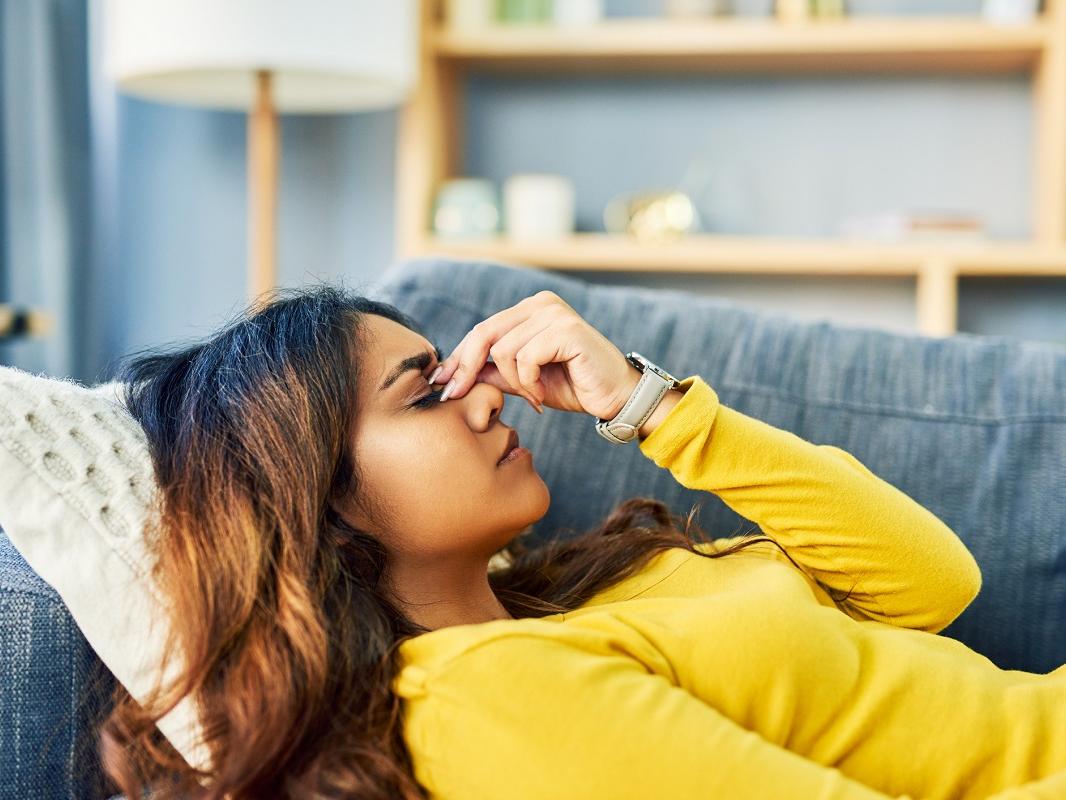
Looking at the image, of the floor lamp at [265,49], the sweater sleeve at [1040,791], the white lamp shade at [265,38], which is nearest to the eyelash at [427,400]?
the sweater sleeve at [1040,791]

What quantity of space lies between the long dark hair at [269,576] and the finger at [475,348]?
9cm

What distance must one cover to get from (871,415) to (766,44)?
1571mm

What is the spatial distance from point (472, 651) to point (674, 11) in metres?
2.34

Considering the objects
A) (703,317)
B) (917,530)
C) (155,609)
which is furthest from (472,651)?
(703,317)

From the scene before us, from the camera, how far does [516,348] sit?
108 cm

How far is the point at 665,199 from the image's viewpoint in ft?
9.52

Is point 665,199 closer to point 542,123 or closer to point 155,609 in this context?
point 542,123

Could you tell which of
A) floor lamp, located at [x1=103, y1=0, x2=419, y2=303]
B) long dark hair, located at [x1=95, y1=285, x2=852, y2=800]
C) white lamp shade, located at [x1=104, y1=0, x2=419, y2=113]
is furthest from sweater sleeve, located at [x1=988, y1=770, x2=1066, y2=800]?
white lamp shade, located at [x1=104, y1=0, x2=419, y2=113]

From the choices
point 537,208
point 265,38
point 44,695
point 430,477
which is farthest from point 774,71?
point 44,695

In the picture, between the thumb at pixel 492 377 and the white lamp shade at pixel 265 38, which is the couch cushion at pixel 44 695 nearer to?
the thumb at pixel 492 377

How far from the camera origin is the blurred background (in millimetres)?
2691

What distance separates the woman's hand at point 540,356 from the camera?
1079 mm

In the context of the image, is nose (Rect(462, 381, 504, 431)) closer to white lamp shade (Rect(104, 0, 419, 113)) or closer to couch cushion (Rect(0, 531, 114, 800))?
couch cushion (Rect(0, 531, 114, 800))

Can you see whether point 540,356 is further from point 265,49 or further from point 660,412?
point 265,49
